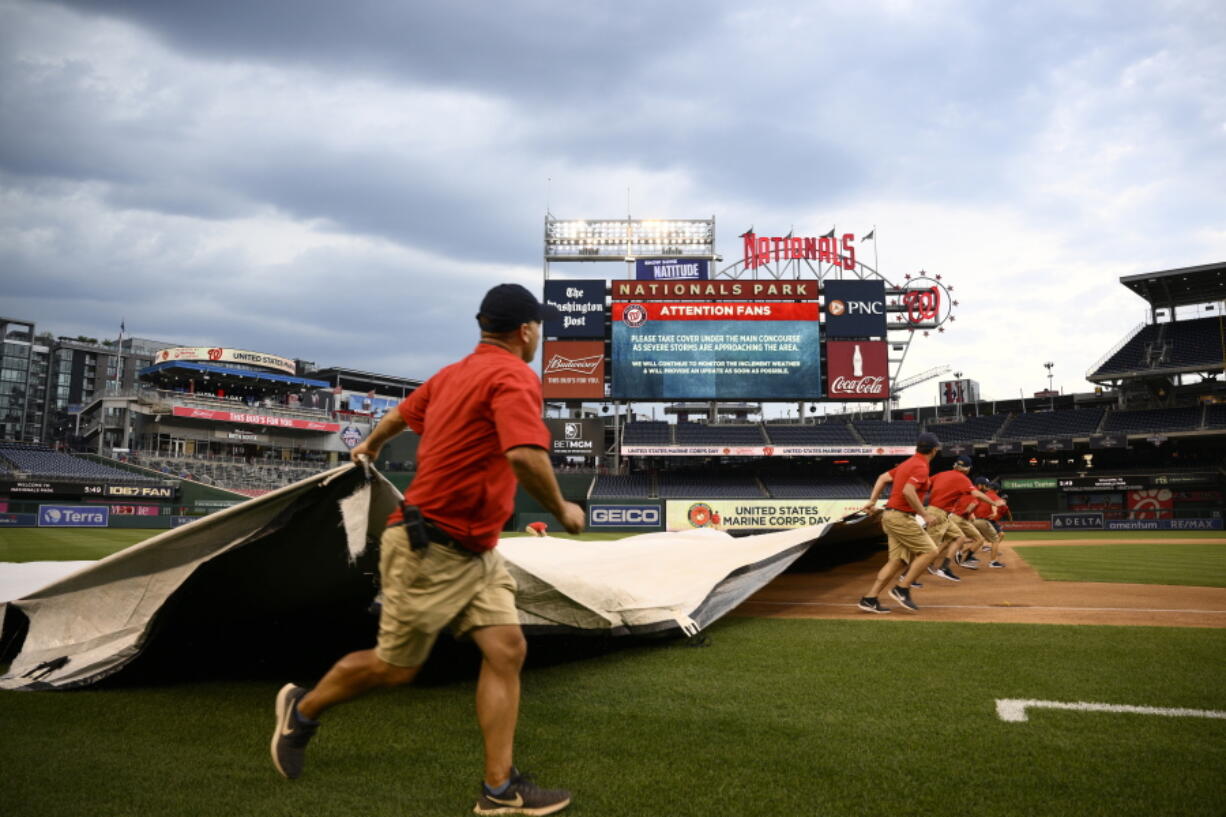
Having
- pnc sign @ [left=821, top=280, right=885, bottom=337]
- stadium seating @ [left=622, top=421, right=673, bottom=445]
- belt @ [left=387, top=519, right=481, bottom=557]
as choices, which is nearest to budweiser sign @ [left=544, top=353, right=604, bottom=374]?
stadium seating @ [left=622, top=421, right=673, bottom=445]

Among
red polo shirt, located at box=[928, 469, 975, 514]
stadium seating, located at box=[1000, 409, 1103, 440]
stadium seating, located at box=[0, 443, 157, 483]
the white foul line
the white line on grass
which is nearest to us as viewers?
the white foul line

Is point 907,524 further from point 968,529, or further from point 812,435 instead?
point 812,435

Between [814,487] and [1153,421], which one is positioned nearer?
[814,487]

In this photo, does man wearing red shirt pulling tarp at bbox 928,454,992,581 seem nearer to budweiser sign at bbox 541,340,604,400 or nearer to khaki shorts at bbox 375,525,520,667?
khaki shorts at bbox 375,525,520,667

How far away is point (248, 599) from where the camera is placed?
398 centimetres

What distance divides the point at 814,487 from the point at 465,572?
3430 cm

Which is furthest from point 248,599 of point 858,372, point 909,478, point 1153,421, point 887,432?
point 1153,421

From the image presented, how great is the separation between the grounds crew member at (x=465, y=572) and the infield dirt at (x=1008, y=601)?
494cm

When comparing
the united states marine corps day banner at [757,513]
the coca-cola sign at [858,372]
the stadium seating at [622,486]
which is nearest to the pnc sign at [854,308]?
the coca-cola sign at [858,372]

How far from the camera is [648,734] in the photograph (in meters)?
3.34

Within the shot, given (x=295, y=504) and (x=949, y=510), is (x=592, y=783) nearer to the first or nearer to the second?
(x=295, y=504)

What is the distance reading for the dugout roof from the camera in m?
36.1

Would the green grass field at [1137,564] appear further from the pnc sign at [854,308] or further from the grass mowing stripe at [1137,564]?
the pnc sign at [854,308]

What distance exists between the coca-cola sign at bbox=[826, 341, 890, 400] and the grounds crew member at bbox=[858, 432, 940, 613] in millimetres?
26948
